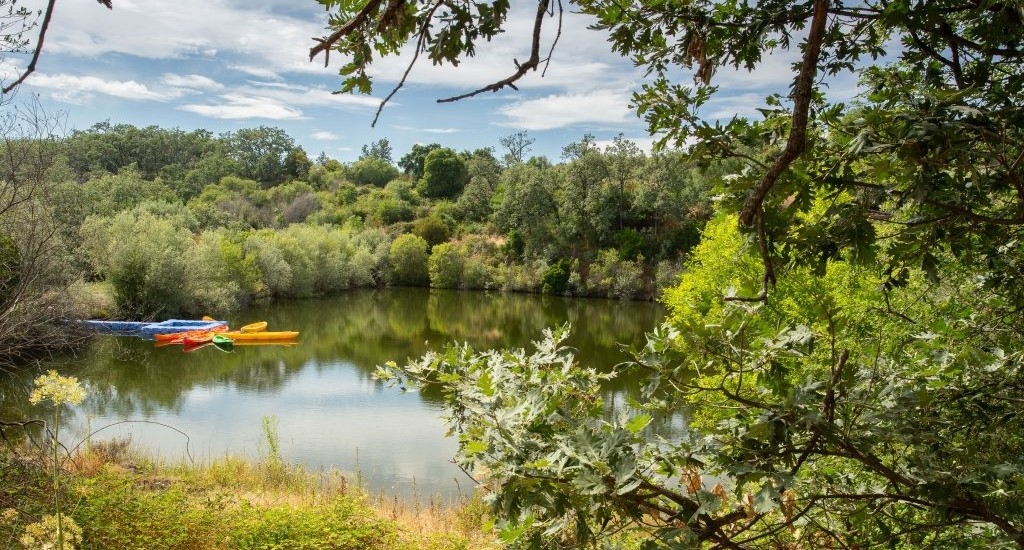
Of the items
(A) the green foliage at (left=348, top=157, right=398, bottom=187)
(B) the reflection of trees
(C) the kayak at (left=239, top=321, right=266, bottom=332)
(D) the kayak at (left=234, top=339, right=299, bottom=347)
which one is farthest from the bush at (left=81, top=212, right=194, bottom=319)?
(A) the green foliage at (left=348, top=157, right=398, bottom=187)

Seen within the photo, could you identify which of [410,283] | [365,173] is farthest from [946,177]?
[365,173]

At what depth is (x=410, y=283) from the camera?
4053cm

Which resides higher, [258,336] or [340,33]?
[340,33]

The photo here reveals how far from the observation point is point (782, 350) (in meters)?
1.59

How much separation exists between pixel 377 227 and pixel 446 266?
35.3ft

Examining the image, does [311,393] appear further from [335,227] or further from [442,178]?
[442,178]

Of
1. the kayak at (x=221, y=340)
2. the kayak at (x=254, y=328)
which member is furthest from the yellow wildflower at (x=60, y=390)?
the kayak at (x=254, y=328)

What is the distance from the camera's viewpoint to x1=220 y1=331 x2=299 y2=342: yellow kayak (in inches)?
841

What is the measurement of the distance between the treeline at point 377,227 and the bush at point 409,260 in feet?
0.28

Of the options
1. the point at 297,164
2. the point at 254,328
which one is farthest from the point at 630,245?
the point at 297,164

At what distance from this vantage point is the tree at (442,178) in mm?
53562

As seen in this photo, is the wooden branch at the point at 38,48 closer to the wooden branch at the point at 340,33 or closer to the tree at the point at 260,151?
the wooden branch at the point at 340,33

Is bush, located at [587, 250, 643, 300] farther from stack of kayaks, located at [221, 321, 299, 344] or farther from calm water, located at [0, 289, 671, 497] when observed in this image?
stack of kayaks, located at [221, 321, 299, 344]

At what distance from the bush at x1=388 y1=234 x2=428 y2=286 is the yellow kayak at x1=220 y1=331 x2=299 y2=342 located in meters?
17.8
